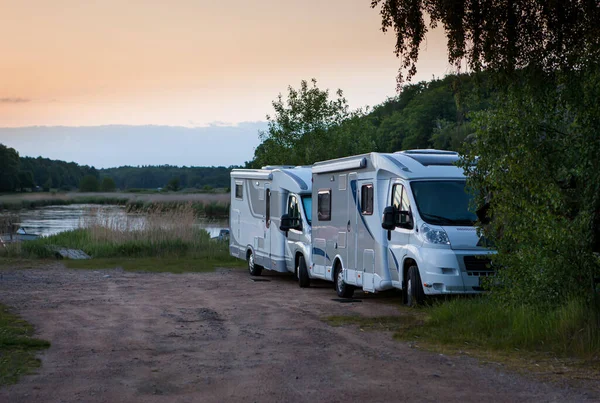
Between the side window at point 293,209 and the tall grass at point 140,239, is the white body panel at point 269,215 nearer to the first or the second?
the side window at point 293,209

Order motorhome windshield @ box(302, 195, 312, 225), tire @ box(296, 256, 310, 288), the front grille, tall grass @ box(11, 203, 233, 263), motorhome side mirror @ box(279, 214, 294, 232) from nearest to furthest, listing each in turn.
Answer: the front grille → tire @ box(296, 256, 310, 288) → motorhome windshield @ box(302, 195, 312, 225) → motorhome side mirror @ box(279, 214, 294, 232) → tall grass @ box(11, 203, 233, 263)

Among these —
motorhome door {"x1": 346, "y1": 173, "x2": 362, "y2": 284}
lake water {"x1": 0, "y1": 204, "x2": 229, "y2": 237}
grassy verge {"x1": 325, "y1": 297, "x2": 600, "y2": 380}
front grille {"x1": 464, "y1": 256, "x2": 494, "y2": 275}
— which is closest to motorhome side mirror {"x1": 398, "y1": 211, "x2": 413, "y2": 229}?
front grille {"x1": 464, "y1": 256, "x2": 494, "y2": 275}

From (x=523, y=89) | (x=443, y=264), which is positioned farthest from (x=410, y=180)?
(x=523, y=89)

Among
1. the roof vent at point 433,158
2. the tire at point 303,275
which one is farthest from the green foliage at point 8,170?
the roof vent at point 433,158

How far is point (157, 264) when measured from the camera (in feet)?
80.4

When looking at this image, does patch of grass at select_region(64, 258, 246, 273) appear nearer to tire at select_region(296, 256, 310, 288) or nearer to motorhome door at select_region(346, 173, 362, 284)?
tire at select_region(296, 256, 310, 288)

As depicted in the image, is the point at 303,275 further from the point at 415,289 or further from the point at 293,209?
the point at 415,289

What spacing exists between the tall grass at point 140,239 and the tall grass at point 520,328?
1556cm

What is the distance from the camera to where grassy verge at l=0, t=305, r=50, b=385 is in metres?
8.30

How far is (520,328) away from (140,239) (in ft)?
65.2

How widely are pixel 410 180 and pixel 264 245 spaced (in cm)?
748

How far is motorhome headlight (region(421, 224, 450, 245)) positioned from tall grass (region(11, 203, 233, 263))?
13463 millimetres

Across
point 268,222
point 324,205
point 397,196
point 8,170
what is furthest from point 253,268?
point 8,170

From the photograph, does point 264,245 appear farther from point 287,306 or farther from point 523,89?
point 523,89
